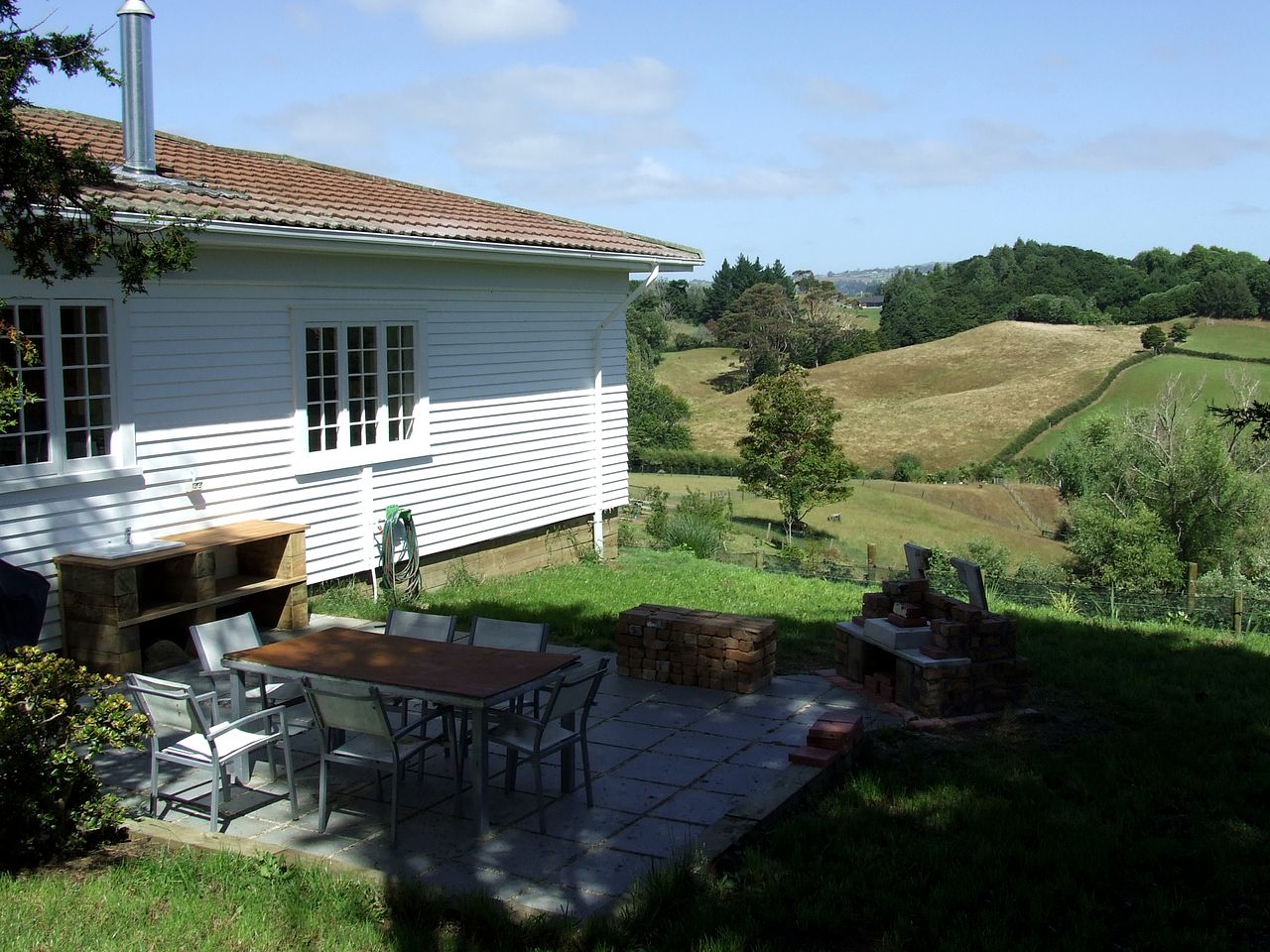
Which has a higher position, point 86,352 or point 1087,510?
point 86,352

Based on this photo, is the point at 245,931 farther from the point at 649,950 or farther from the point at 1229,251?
the point at 1229,251

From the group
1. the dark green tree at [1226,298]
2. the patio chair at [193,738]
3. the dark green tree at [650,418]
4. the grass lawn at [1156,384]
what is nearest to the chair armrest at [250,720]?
the patio chair at [193,738]

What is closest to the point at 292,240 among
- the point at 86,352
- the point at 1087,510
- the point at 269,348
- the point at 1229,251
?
the point at 269,348

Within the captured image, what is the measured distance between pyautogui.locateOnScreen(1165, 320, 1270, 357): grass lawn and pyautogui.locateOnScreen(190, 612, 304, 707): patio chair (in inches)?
3244

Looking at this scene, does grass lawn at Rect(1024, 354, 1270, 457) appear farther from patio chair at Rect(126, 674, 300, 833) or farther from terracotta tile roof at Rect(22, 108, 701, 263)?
patio chair at Rect(126, 674, 300, 833)

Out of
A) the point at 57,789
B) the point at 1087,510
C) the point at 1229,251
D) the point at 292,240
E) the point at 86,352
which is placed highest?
the point at 1229,251

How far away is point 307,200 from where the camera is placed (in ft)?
35.9

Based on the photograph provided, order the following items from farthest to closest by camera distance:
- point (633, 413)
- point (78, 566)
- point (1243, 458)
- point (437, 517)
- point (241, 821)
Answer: point (633, 413), point (1243, 458), point (437, 517), point (78, 566), point (241, 821)

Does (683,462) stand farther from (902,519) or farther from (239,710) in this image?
(239,710)

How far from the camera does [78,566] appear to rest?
852 cm

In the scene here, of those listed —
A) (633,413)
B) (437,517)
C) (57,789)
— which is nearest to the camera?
(57,789)

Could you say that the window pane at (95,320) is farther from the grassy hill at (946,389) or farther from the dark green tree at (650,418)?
the grassy hill at (946,389)

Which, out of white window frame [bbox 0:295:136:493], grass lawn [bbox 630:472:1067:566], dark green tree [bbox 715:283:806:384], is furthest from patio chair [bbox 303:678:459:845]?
dark green tree [bbox 715:283:806:384]

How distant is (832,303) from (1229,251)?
128 ft
